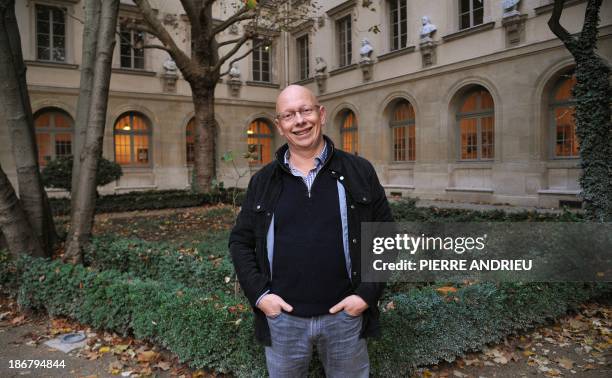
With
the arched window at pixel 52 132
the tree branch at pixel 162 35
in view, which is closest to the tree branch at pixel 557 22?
the tree branch at pixel 162 35

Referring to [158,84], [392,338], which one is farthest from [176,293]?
[158,84]

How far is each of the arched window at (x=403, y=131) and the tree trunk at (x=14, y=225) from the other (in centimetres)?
1597

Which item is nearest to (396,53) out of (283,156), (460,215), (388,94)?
(388,94)

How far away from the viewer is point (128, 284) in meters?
4.38

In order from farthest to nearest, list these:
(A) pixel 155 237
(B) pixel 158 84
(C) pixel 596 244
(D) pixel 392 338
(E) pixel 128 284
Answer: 1. (B) pixel 158 84
2. (A) pixel 155 237
3. (C) pixel 596 244
4. (E) pixel 128 284
5. (D) pixel 392 338

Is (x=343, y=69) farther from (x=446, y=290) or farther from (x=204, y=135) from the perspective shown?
(x=446, y=290)

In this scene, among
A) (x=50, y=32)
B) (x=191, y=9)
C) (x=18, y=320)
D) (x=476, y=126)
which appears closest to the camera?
(x=18, y=320)

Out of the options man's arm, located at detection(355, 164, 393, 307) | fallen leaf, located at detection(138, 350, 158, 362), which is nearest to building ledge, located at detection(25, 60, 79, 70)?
fallen leaf, located at detection(138, 350, 158, 362)

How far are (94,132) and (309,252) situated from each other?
5096 millimetres

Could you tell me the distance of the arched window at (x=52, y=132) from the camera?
19.4m

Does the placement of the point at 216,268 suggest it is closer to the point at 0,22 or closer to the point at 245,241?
the point at 245,241

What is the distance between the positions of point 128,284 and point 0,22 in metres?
4.13

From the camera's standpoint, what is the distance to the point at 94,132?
6047 millimetres

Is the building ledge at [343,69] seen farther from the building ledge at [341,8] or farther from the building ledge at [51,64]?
the building ledge at [51,64]
